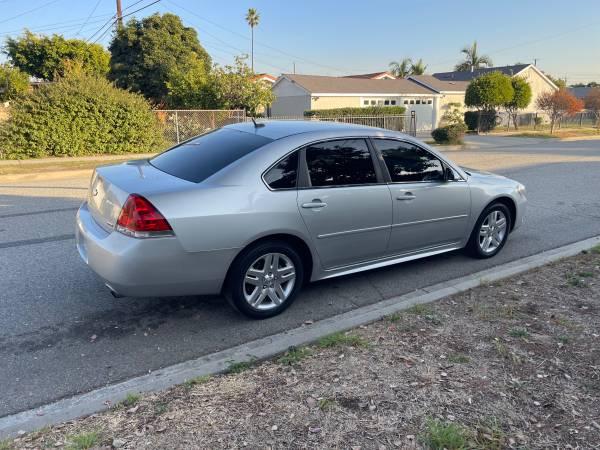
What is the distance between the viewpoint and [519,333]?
371 centimetres

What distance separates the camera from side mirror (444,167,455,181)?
5.07m

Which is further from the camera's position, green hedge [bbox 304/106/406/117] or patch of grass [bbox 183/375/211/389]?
green hedge [bbox 304/106/406/117]

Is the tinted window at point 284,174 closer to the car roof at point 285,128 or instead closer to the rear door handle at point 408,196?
the car roof at point 285,128

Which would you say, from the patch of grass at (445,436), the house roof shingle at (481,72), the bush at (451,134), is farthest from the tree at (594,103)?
the patch of grass at (445,436)

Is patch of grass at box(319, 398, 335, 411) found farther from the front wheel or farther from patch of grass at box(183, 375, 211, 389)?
the front wheel

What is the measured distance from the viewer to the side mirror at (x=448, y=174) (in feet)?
16.6

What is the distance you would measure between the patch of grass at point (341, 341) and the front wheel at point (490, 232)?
255 cm

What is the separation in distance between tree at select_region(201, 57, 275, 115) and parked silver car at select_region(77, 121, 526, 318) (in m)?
17.6

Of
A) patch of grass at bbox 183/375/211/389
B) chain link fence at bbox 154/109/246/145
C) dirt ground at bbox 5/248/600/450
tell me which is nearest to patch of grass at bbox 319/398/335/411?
dirt ground at bbox 5/248/600/450

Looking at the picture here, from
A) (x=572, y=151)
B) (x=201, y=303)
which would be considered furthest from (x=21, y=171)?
(x=572, y=151)

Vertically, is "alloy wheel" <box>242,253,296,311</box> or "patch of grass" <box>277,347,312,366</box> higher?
"alloy wheel" <box>242,253,296,311</box>

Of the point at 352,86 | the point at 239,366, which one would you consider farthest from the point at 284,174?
the point at 352,86

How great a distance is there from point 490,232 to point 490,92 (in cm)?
2977

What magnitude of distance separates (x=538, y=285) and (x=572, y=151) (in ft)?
60.4
